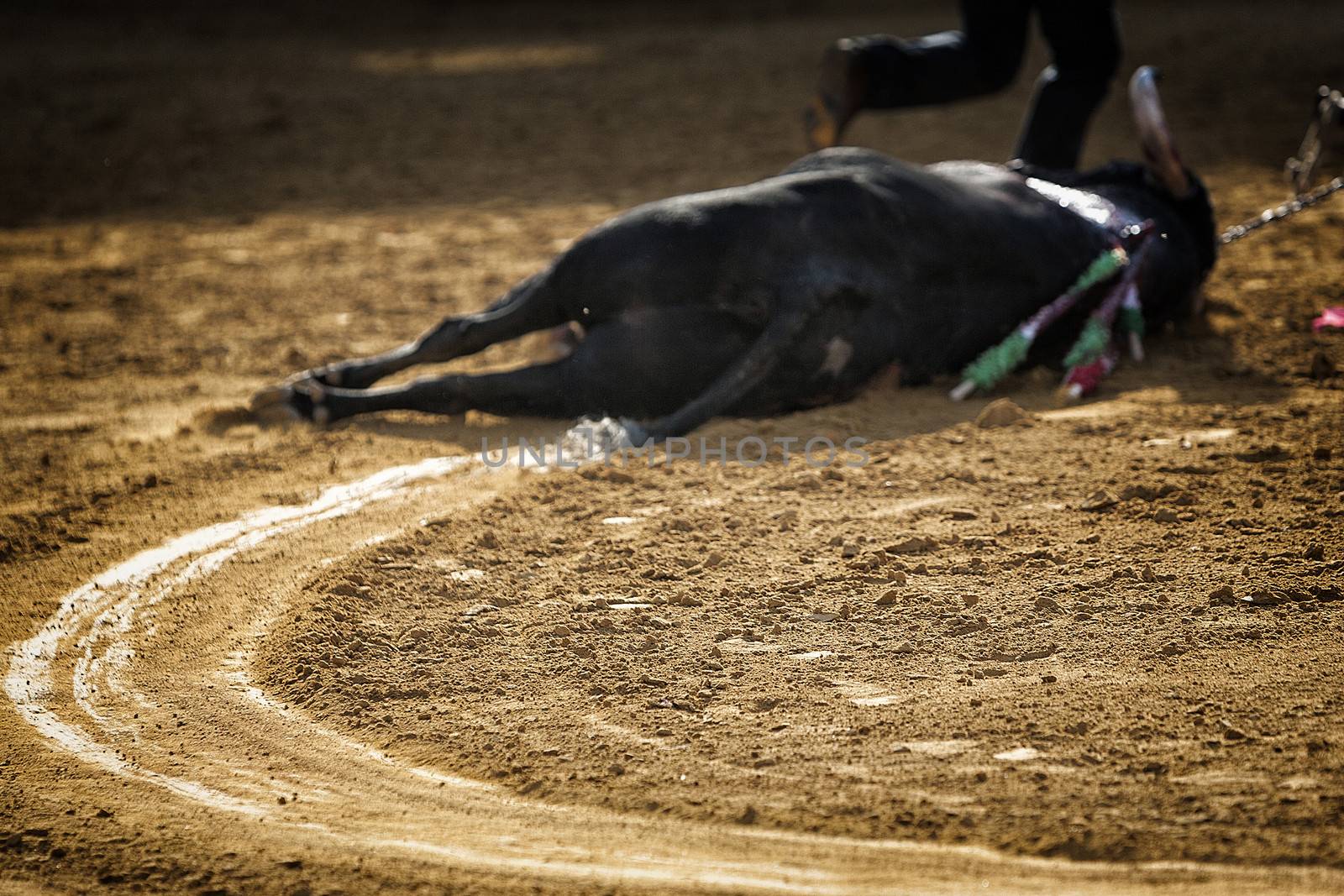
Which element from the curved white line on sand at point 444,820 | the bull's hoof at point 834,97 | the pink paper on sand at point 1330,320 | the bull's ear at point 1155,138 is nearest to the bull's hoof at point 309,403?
the curved white line on sand at point 444,820

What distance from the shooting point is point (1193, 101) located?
8.46m

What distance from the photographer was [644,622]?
9.93ft

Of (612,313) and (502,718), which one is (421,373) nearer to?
(612,313)

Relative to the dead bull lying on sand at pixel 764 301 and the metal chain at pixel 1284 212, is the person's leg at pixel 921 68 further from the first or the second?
the metal chain at pixel 1284 212

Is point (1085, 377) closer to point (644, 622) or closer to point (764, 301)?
point (764, 301)

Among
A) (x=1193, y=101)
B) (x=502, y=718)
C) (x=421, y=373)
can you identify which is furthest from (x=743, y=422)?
(x=1193, y=101)

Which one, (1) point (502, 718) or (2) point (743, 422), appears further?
(2) point (743, 422)

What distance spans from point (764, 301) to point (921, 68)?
1.94 m

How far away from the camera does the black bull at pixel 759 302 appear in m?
4.03

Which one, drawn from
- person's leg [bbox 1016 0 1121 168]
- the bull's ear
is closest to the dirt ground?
the bull's ear

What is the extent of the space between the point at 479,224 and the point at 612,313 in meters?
2.84

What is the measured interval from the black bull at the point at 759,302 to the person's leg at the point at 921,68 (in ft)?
3.41

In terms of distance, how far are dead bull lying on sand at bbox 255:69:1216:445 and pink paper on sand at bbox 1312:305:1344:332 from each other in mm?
899

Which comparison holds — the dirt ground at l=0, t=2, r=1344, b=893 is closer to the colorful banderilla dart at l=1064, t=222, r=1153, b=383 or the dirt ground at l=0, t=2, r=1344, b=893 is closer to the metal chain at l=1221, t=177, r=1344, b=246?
the colorful banderilla dart at l=1064, t=222, r=1153, b=383
